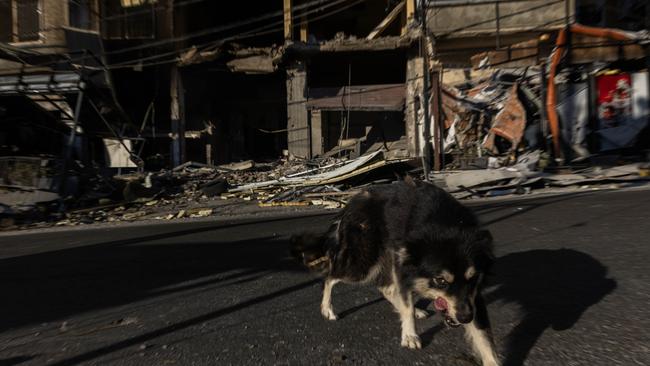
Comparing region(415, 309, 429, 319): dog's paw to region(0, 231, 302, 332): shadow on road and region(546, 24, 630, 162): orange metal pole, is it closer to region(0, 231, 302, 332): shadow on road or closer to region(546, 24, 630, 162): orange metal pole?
region(0, 231, 302, 332): shadow on road

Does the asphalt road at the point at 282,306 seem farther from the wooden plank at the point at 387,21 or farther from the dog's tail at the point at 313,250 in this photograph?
the wooden plank at the point at 387,21

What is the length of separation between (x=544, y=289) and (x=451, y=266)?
6.29 ft

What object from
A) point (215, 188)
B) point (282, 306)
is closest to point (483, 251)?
point (282, 306)

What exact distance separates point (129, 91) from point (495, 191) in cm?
1535

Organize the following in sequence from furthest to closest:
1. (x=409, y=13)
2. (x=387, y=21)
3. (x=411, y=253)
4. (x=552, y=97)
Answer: (x=387, y=21), (x=409, y=13), (x=552, y=97), (x=411, y=253)

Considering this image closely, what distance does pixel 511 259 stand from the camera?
196 inches

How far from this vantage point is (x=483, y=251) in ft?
8.62

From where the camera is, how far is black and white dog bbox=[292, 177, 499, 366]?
2572 millimetres

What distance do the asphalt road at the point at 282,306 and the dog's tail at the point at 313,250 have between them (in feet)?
1.40

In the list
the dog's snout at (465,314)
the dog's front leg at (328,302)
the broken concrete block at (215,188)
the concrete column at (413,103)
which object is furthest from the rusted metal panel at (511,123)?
the dog's snout at (465,314)

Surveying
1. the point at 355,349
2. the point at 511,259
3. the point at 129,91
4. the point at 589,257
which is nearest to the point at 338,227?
the point at 355,349

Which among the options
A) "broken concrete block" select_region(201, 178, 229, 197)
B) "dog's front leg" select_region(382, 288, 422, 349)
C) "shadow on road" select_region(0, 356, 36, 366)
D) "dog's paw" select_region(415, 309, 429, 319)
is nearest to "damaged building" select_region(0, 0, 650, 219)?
"broken concrete block" select_region(201, 178, 229, 197)

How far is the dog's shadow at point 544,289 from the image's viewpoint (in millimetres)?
3160

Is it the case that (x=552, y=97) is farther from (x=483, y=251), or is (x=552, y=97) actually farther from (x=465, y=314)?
(x=465, y=314)
